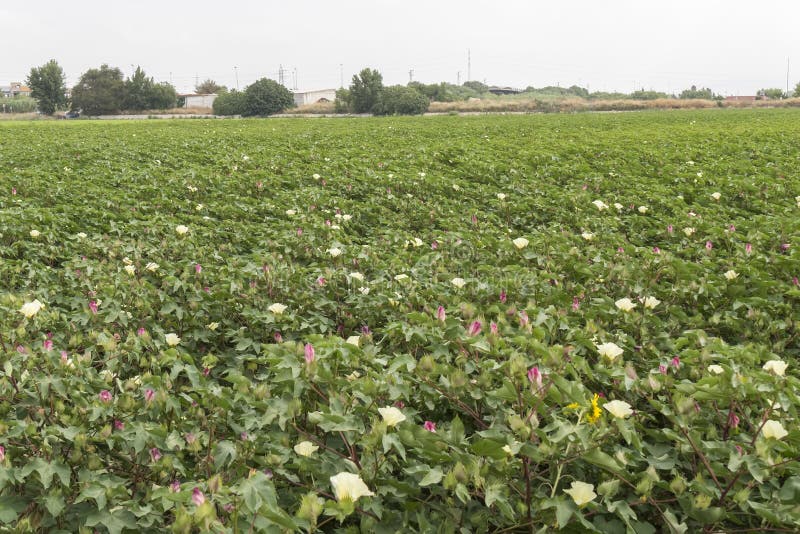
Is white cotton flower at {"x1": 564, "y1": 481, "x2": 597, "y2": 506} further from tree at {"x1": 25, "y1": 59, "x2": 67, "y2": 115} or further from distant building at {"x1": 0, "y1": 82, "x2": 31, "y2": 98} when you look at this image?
distant building at {"x1": 0, "y1": 82, "x2": 31, "y2": 98}

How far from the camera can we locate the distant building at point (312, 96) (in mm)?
85938

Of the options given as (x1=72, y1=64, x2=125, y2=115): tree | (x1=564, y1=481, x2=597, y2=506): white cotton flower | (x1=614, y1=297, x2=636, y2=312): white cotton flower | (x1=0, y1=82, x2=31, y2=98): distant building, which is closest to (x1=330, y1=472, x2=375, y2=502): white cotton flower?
(x1=564, y1=481, x2=597, y2=506): white cotton flower

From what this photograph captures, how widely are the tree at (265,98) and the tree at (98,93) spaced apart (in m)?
15.4

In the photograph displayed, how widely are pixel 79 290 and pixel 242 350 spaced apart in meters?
1.34

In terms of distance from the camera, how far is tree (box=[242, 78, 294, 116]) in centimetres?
5650

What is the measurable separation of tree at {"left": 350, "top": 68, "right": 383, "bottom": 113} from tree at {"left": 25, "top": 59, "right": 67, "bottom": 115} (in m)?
33.2

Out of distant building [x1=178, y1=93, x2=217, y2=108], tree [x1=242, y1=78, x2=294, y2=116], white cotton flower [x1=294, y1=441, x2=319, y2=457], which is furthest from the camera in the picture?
distant building [x1=178, y1=93, x2=217, y2=108]

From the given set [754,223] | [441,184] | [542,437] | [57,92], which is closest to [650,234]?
[754,223]

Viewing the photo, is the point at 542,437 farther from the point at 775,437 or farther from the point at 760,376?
the point at 760,376

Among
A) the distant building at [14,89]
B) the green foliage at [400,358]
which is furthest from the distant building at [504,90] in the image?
the green foliage at [400,358]

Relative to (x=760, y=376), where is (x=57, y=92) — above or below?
above

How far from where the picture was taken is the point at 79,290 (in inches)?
130

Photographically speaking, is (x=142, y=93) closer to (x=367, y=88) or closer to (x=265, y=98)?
(x=265, y=98)

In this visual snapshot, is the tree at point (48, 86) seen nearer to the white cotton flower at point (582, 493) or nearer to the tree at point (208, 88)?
the tree at point (208, 88)
